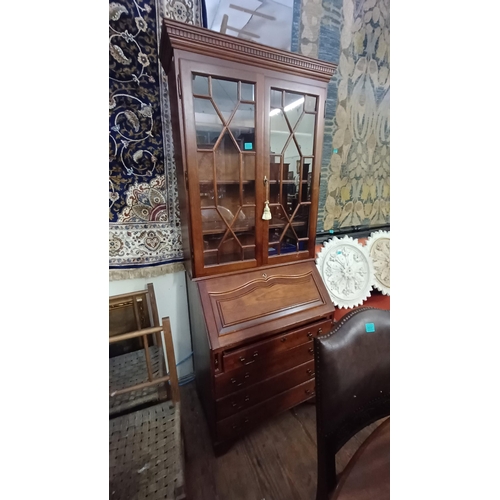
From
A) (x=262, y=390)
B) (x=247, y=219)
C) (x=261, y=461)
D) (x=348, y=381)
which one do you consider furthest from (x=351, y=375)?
(x=261, y=461)

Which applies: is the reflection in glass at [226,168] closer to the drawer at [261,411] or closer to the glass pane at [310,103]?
the glass pane at [310,103]

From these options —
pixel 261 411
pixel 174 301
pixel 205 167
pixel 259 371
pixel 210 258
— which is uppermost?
pixel 205 167

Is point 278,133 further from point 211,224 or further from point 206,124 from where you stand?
point 211,224

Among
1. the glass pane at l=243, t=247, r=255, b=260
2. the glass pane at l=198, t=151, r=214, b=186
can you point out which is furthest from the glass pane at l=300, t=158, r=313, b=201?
the glass pane at l=198, t=151, r=214, b=186

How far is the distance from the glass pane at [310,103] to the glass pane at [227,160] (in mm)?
450

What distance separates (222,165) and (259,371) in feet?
3.37

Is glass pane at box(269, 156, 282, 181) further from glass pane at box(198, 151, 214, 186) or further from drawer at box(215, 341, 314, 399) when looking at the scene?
drawer at box(215, 341, 314, 399)

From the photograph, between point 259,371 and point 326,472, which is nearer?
point 326,472

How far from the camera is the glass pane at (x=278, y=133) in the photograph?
1158 mm

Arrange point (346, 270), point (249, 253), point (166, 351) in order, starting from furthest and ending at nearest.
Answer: point (346, 270)
point (249, 253)
point (166, 351)

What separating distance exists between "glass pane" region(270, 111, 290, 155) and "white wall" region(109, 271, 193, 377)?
0.92 meters

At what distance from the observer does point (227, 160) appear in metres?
1.12

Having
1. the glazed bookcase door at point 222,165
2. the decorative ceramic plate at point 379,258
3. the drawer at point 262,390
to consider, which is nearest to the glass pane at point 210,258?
the glazed bookcase door at point 222,165
